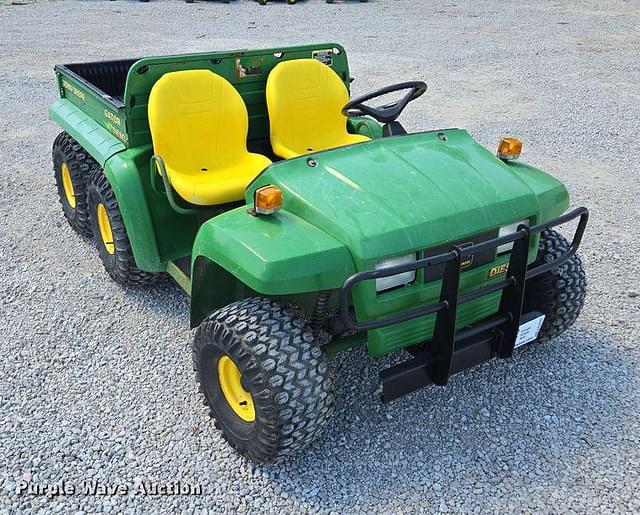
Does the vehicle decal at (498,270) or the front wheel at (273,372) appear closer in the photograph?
the front wheel at (273,372)

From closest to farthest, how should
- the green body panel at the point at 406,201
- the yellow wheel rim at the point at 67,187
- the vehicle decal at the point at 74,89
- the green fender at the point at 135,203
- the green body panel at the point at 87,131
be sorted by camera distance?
the green body panel at the point at 406,201 → the green fender at the point at 135,203 → the green body panel at the point at 87,131 → the vehicle decal at the point at 74,89 → the yellow wheel rim at the point at 67,187

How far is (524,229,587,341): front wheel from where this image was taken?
290 cm

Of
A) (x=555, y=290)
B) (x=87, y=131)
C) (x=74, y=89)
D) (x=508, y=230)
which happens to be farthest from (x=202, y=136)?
(x=555, y=290)

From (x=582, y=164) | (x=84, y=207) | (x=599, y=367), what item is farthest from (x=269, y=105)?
(x=582, y=164)

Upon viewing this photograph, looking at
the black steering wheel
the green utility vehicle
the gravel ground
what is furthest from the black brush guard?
the black steering wheel

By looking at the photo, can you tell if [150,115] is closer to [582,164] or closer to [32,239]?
[32,239]

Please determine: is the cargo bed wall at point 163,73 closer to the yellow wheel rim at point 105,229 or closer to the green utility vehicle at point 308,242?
the green utility vehicle at point 308,242

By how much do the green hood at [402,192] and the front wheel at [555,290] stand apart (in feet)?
1.03

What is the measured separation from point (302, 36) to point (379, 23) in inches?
75.8

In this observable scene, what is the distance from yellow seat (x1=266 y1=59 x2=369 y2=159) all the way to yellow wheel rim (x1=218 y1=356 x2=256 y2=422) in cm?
136

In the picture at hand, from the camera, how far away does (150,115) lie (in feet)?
10.6

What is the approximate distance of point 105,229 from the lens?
3795 mm

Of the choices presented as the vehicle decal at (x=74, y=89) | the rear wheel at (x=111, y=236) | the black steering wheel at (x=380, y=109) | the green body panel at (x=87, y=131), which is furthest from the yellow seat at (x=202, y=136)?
the vehicle decal at (x=74, y=89)

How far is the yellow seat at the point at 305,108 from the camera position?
3578 millimetres
